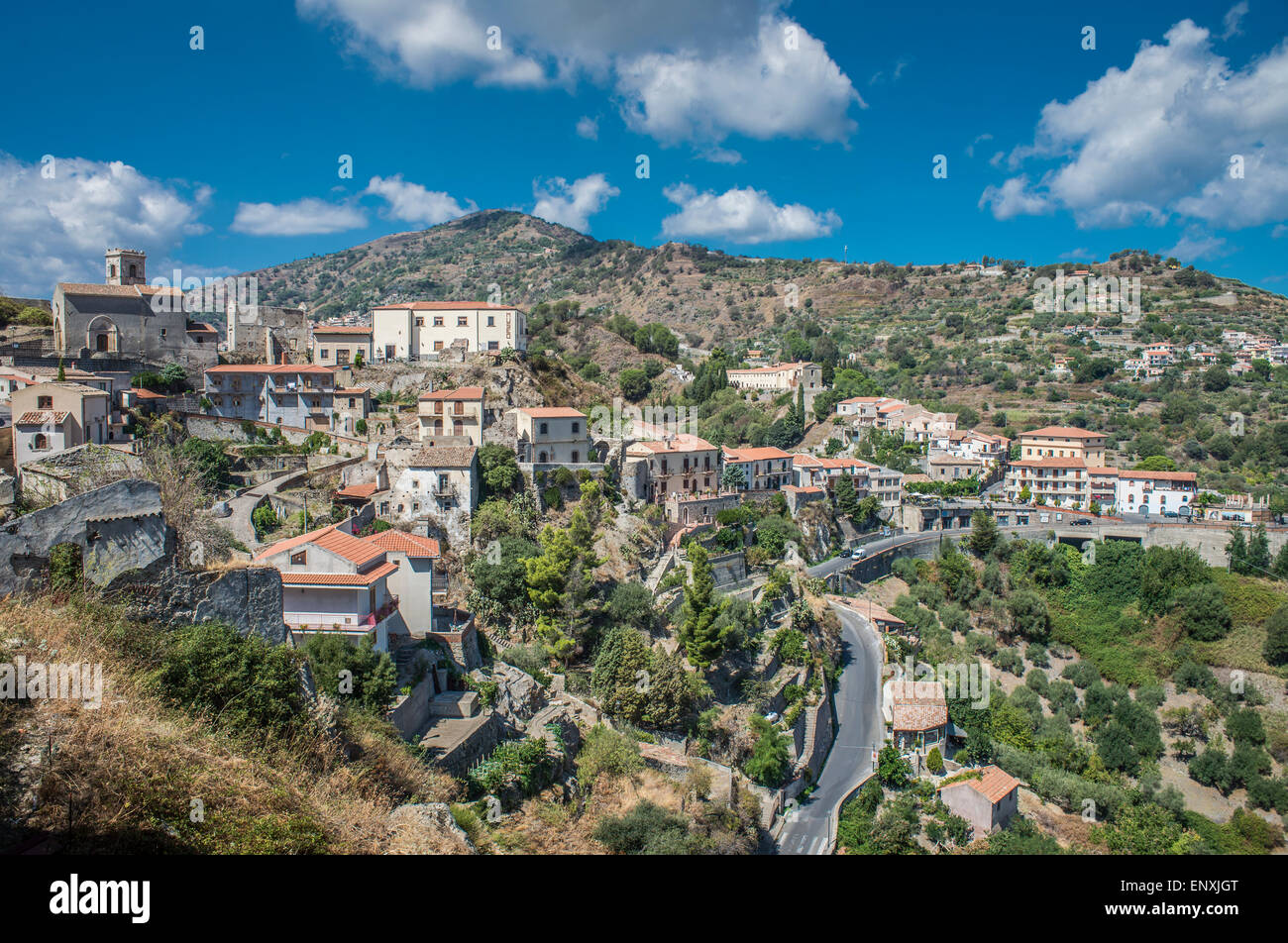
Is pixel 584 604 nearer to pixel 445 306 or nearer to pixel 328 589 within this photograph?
pixel 328 589

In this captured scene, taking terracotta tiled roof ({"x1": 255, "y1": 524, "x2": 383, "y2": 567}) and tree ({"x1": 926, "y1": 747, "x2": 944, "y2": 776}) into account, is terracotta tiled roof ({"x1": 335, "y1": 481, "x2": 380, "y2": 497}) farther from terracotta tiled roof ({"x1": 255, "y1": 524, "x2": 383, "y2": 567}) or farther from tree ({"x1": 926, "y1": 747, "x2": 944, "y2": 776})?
tree ({"x1": 926, "y1": 747, "x2": 944, "y2": 776})

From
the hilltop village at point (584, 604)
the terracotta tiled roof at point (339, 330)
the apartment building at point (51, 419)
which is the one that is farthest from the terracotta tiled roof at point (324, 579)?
the terracotta tiled roof at point (339, 330)

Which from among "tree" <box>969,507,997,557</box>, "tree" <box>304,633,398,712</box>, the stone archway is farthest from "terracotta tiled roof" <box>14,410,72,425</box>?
"tree" <box>969,507,997,557</box>

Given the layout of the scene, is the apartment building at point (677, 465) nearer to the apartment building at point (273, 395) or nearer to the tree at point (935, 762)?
the apartment building at point (273, 395)

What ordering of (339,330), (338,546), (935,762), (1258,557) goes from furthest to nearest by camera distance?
(1258,557), (339,330), (935,762), (338,546)

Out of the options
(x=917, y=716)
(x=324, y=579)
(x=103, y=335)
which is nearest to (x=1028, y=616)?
(x=917, y=716)
